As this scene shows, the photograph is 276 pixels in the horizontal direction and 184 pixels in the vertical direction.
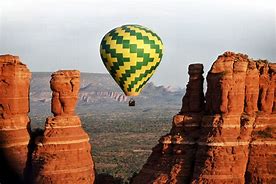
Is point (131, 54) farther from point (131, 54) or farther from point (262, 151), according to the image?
point (262, 151)

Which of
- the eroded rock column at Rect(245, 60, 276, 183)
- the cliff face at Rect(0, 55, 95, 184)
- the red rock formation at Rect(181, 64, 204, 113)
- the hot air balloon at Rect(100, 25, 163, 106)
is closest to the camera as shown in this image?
the eroded rock column at Rect(245, 60, 276, 183)

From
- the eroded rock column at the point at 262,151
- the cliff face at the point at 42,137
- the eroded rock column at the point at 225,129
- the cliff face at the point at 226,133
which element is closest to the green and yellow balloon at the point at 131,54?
the cliff face at the point at 42,137

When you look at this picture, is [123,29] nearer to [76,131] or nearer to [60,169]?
[76,131]

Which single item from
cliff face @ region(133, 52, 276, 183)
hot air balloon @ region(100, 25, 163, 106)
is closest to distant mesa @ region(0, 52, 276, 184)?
cliff face @ region(133, 52, 276, 183)

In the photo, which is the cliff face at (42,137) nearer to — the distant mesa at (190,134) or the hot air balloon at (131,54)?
the distant mesa at (190,134)

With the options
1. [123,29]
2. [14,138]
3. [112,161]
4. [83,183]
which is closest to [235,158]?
[83,183]

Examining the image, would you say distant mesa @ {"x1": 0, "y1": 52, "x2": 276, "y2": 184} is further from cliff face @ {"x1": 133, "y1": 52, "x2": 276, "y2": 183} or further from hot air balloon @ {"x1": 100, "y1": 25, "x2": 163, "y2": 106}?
hot air balloon @ {"x1": 100, "y1": 25, "x2": 163, "y2": 106}

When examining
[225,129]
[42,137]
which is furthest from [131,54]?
[225,129]
